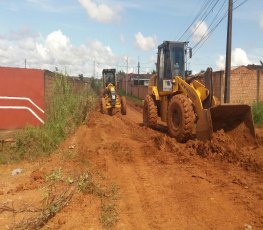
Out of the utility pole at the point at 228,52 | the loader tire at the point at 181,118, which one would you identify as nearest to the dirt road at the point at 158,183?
the loader tire at the point at 181,118

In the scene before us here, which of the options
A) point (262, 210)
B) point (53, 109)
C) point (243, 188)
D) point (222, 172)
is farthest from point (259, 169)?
point (53, 109)

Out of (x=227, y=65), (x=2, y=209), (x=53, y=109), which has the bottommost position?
(x=2, y=209)

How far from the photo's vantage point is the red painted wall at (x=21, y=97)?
14.5 m

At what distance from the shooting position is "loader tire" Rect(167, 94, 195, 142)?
429 inches

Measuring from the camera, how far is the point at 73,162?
9516 mm

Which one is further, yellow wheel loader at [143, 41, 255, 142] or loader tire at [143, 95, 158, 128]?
loader tire at [143, 95, 158, 128]

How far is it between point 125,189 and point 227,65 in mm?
12975

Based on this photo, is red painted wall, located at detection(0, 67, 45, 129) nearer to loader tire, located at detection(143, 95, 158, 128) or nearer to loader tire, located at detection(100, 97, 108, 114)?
loader tire, located at detection(143, 95, 158, 128)

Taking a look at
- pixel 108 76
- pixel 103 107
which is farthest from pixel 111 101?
pixel 108 76

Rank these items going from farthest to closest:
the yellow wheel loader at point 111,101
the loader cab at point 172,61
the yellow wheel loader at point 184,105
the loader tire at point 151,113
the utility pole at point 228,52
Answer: the yellow wheel loader at point 111,101 → the utility pole at point 228,52 → the loader tire at point 151,113 → the loader cab at point 172,61 → the yellow wheel loader at point 184,105

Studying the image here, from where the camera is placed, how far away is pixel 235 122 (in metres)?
10.4

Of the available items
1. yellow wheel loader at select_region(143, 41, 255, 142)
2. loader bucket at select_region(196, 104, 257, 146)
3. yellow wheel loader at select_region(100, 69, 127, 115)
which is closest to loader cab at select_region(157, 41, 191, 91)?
yellow wheel loader at select_region(143, 41, 255, 142)

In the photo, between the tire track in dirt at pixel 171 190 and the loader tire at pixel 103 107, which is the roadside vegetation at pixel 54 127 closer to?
the tire track in dirt at pixel 171 190

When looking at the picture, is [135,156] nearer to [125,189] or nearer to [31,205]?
[125,189]
